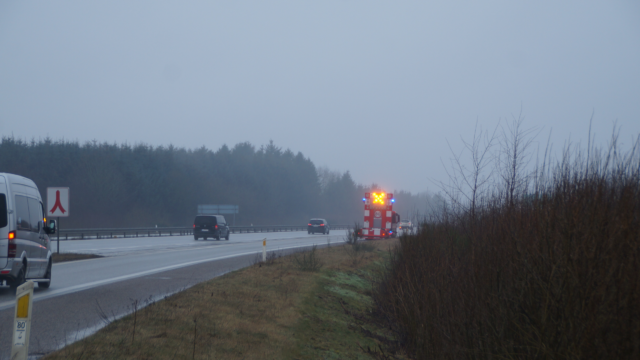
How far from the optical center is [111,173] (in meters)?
71.1

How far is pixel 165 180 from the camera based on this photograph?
79625 mm

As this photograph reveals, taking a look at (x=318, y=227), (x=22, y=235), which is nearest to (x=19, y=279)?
(x=22, y=235)

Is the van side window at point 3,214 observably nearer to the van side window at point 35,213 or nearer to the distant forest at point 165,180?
the van side window at point 35,213

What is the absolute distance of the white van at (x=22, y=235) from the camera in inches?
436

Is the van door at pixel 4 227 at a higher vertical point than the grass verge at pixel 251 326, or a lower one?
higher

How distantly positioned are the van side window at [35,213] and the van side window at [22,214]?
8.7 inches

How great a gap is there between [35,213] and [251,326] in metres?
7.17

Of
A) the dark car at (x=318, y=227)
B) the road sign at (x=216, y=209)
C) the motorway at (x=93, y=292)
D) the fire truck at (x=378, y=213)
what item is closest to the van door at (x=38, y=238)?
the motorway at (x=93, y=292)

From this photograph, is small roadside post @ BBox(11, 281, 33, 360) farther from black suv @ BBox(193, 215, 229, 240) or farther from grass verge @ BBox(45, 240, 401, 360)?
black suv @ BBox(193, 215, 229, 240)

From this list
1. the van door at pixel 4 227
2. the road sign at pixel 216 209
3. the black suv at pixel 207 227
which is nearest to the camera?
the van door at pixel 4 227

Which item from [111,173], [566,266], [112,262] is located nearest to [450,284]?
[566,266]

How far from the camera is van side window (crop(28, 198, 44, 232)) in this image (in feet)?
41.0

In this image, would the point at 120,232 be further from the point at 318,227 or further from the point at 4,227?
the point at 4,227

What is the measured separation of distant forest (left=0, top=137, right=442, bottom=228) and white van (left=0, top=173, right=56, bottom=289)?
3171 centimetres
